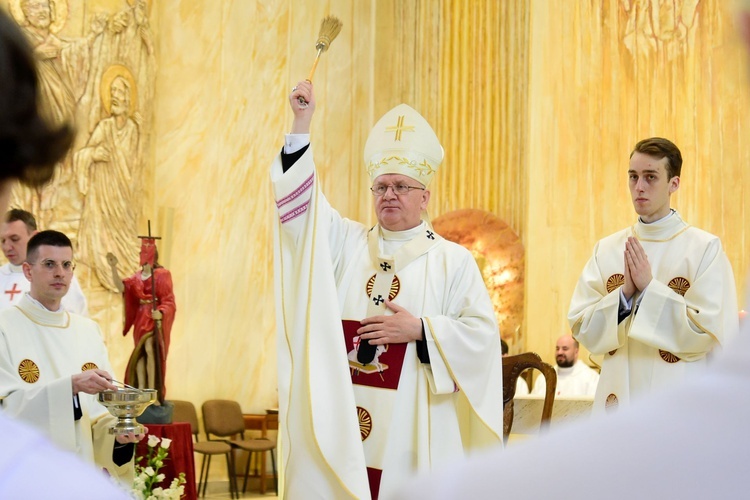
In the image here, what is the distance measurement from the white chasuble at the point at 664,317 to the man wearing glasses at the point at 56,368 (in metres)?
2.38

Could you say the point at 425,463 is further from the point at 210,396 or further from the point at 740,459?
the point at 210,396

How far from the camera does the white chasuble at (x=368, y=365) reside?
15.3ft

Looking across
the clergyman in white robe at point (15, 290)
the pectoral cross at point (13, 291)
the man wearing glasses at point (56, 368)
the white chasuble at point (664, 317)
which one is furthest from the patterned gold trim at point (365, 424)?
the pectoral cross at point (13, 291)

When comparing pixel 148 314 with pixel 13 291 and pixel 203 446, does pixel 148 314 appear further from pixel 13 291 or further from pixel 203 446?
pixel 203 446

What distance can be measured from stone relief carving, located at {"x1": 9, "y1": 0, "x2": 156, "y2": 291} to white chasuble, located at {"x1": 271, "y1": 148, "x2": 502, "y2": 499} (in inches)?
255

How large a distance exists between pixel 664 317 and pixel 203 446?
6848 mm

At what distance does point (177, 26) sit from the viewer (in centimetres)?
1203

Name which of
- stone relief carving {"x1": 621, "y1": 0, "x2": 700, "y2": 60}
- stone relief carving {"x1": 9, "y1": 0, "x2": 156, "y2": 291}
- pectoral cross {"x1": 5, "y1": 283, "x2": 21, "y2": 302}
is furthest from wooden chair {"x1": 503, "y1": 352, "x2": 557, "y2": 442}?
stone relief carving {"x1": 9, "y1": 0, "x2": 156, "y2": 291}

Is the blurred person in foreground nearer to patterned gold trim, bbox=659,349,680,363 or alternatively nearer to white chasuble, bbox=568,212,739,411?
white chasuble, bbox=568,212,739,411

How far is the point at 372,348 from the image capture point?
4.87 m

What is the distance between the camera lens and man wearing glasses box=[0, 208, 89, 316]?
24.0 ft

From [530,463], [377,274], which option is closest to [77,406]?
[377,274]

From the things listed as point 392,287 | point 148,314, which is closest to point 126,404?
point 392,287

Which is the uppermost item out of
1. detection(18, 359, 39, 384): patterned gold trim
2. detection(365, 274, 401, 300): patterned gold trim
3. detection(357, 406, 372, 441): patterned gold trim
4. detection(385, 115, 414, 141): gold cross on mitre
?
detection(385, 115, 414, 141): gold cross on mitre
